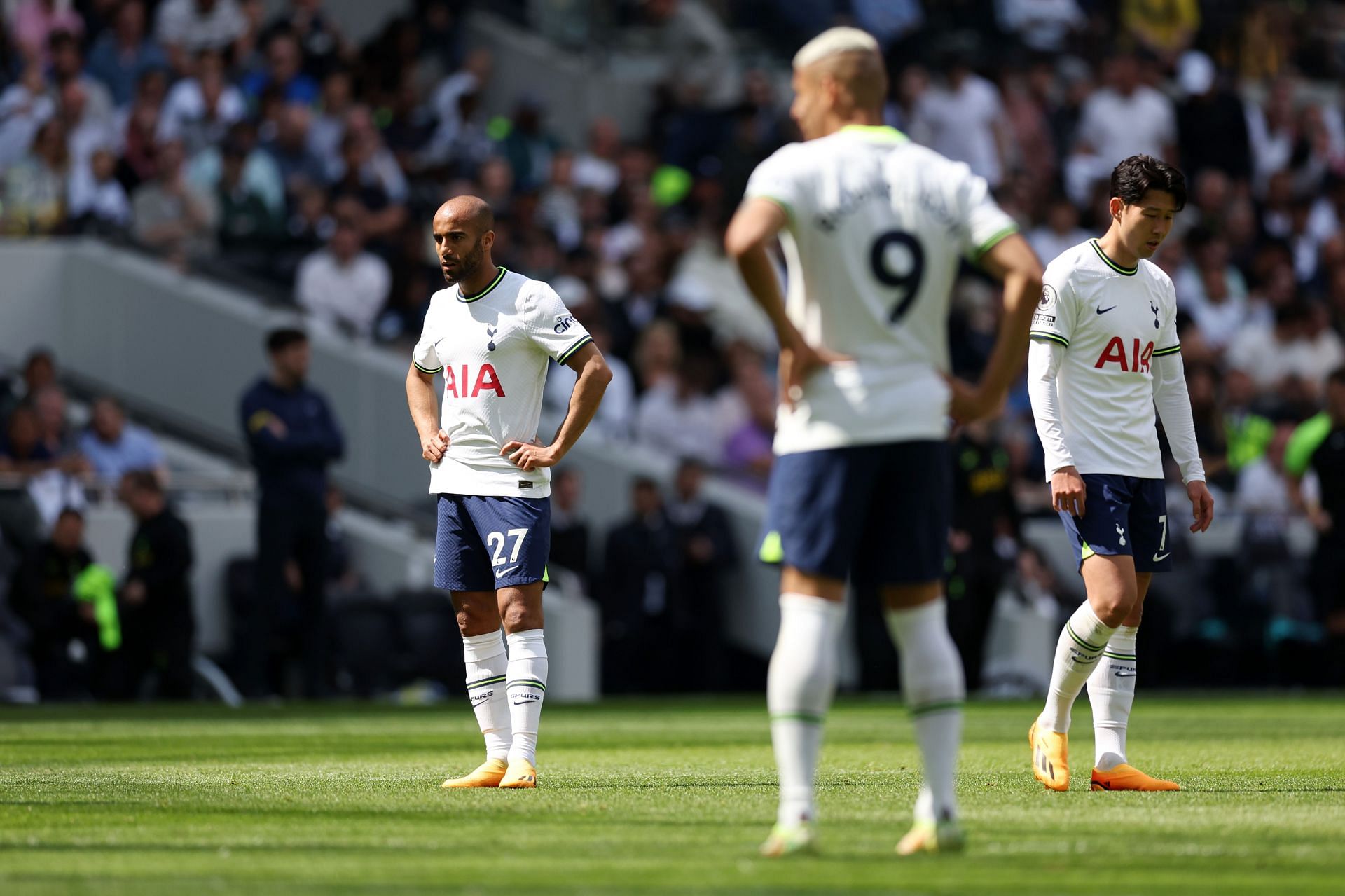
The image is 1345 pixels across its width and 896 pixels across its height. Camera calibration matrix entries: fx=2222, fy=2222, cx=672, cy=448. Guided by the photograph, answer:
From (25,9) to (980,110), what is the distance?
10545mm

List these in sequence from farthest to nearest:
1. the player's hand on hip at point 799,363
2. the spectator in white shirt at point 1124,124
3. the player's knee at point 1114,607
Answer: the spectator in white shirt at point 1124,124
the player's knee at point 1114,607
the player's hand on hip at point 799,363

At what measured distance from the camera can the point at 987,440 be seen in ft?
60.4

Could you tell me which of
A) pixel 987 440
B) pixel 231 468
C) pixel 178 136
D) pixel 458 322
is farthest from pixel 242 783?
pixel 178 136

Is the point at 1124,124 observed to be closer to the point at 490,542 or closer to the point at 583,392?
the point at 583,392

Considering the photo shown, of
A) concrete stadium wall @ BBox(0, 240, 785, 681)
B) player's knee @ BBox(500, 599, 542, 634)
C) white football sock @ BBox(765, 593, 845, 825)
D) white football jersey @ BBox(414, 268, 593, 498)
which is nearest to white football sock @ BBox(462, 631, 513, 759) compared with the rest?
player's knee @ BBox(500, 599, 542, 634)

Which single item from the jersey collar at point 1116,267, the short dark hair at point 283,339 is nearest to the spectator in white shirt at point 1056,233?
the short dark hair at point 283,339

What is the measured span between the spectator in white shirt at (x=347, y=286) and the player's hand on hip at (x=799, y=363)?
605 inches

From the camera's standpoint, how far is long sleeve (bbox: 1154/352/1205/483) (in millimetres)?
9398

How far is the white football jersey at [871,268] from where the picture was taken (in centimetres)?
644

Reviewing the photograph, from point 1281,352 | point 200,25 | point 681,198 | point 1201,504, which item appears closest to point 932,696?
point 1201,504

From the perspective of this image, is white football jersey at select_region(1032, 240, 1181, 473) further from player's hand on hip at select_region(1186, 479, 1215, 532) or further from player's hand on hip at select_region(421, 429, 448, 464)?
player's hand on hip at select_region(421, 429, 448, 464)

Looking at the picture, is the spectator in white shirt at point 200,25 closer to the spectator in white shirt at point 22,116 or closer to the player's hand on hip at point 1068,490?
the spectator in white shirt at point 22,116

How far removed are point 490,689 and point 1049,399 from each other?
8.64 feet

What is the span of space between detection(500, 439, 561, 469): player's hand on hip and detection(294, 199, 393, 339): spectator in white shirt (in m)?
12.6
